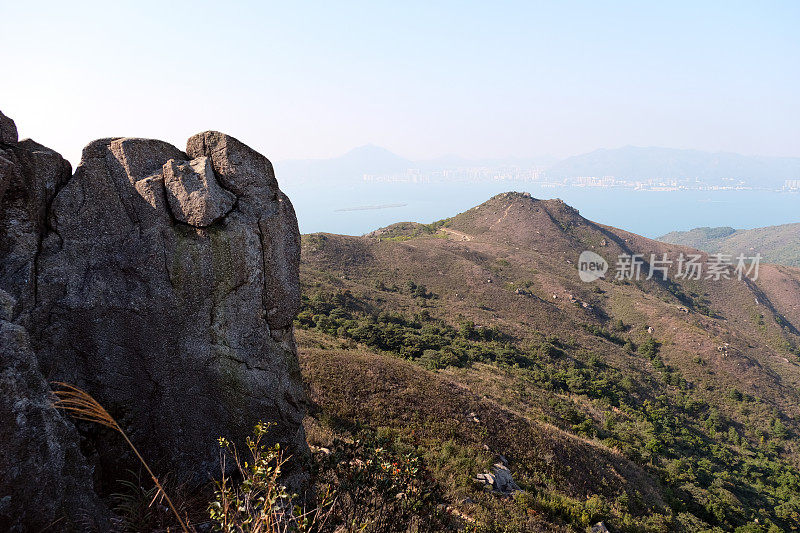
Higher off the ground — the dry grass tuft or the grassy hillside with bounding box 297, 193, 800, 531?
the dry grass tuft

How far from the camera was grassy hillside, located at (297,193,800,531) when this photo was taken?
42.6 feet

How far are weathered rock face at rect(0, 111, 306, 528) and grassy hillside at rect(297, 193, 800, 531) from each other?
4504 millimetres

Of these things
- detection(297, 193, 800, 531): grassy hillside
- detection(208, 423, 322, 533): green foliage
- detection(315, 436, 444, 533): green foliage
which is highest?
detection(208, 423, 322, 533): green foliage

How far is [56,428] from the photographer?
3.87 m

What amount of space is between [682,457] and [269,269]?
29608mm

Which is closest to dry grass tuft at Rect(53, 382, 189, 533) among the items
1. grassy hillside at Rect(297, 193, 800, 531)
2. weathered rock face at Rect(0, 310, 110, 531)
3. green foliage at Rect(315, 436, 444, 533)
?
weathered rock face at Rect(0, 310, 110, 531)

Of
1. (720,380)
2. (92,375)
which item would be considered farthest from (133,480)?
(720,380)

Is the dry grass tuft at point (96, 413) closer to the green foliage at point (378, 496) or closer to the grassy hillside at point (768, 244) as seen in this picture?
the green foliage at point (378, 496)

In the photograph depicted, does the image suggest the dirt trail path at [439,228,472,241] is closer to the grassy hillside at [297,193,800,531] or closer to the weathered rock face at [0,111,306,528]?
the grassy hillside at [297,193,800,531]

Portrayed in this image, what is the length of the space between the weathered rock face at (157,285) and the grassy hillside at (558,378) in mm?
4504

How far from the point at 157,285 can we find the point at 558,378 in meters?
31.7

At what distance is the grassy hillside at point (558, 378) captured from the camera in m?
13.0

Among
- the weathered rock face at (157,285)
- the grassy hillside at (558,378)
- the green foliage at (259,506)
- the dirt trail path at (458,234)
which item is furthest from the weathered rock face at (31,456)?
the dirt trail path at (458,234)

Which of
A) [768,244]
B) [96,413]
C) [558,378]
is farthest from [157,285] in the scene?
[768,244]
